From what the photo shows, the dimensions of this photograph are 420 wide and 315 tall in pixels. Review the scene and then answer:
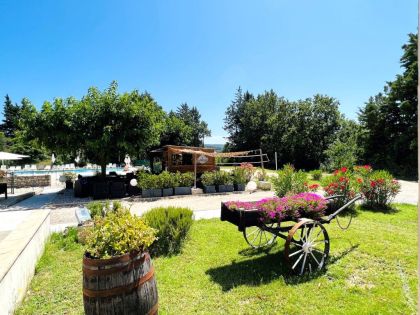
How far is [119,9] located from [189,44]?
20.5ft

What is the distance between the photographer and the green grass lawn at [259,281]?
10.3 ft

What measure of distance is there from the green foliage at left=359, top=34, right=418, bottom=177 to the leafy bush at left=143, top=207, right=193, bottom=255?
69.2 ft

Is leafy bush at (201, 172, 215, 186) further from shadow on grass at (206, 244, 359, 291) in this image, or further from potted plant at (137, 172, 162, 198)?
shadow on grass at (206, 244, 359, 291)

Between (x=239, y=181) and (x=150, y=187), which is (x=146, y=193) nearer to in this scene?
(x=150, y=187)

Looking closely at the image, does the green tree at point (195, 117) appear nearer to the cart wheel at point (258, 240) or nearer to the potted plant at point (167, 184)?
the potted plant at point (167, 184)

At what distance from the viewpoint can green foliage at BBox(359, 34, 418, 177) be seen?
20.6 m

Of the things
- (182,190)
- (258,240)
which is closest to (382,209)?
(258,240)

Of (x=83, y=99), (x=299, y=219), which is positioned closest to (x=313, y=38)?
(x=299, y=219)

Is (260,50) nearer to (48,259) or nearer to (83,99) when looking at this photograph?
(83,99)

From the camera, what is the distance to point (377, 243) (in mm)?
5031

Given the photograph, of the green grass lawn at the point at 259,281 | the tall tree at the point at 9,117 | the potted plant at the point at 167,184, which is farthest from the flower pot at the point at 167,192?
the tall tree at the point at 9,117

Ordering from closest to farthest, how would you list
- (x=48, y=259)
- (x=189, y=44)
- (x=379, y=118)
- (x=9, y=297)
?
1. (x=9, y=297)
2. (x=48, y=259)
3. (x=189, y=44)
4. (x=379, y=118)

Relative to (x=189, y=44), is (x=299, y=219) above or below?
below

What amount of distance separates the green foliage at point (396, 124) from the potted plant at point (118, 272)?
23.1m
